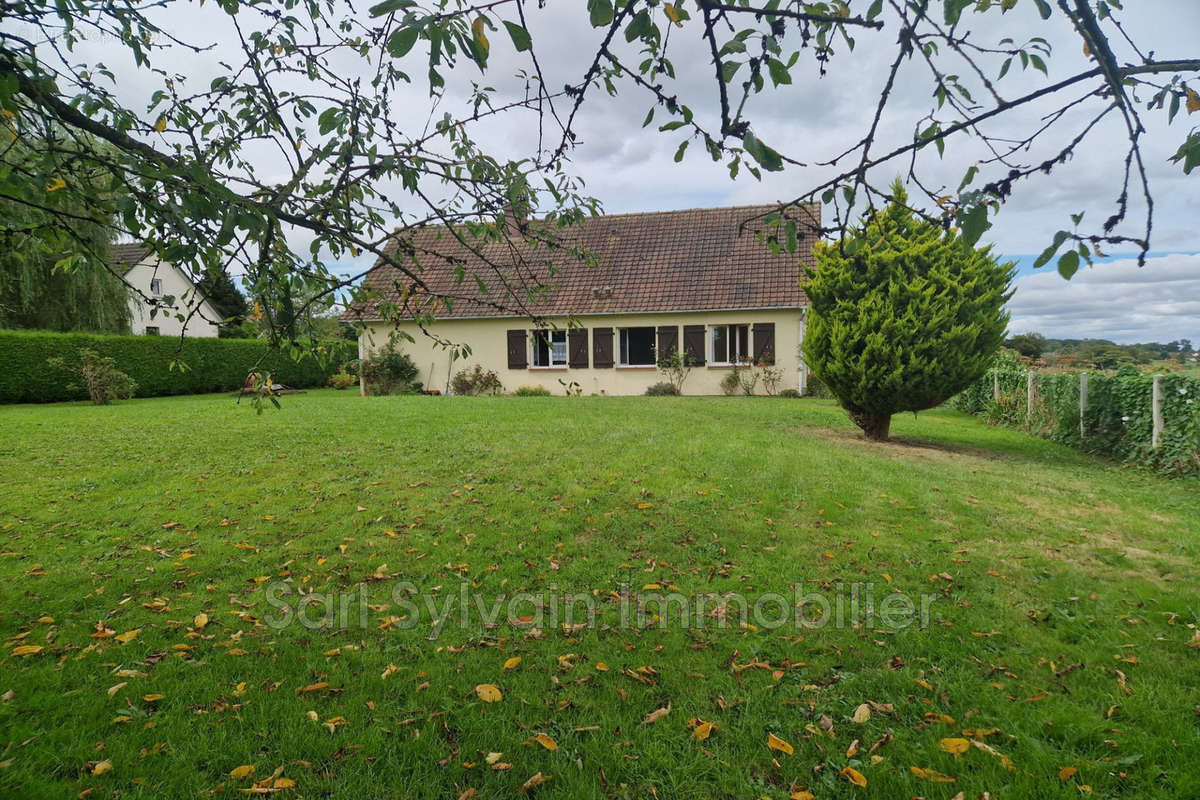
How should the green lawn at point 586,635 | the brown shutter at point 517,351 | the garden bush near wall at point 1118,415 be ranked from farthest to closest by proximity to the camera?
the brown shutter at point 517,351 < the garden bush near wall at point 1118,415 < the green lawn at point 586,635

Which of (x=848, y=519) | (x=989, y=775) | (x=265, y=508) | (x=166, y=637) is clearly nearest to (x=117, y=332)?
(x=265, y=508)

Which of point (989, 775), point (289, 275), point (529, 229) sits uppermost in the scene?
point (529, 229)

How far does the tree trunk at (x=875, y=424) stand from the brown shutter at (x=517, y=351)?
37.9 ft

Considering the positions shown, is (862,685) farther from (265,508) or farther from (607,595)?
(265,508)

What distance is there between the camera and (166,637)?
344cm

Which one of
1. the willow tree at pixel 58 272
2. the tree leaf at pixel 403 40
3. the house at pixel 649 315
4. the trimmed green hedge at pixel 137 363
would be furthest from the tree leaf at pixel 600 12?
the house at pixel 649 315

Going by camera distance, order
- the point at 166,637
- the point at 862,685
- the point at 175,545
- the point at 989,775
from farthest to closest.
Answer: the point at 175,545 → the point at 166,637 → the point at 862,685 → the point at 989,775

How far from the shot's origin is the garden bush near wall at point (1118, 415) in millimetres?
7871

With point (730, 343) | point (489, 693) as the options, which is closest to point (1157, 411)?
point (489, 693)

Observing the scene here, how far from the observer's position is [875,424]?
33.1ft

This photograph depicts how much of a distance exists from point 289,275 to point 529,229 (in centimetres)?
140

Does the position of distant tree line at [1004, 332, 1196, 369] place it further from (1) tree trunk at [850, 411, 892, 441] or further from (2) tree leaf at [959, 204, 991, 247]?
(2) tree leaf at [959, 204, 991, 247]

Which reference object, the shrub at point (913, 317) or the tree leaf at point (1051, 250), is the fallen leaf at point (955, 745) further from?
the shrub at point (913, 317)

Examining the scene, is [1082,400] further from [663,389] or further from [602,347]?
[602,347]
